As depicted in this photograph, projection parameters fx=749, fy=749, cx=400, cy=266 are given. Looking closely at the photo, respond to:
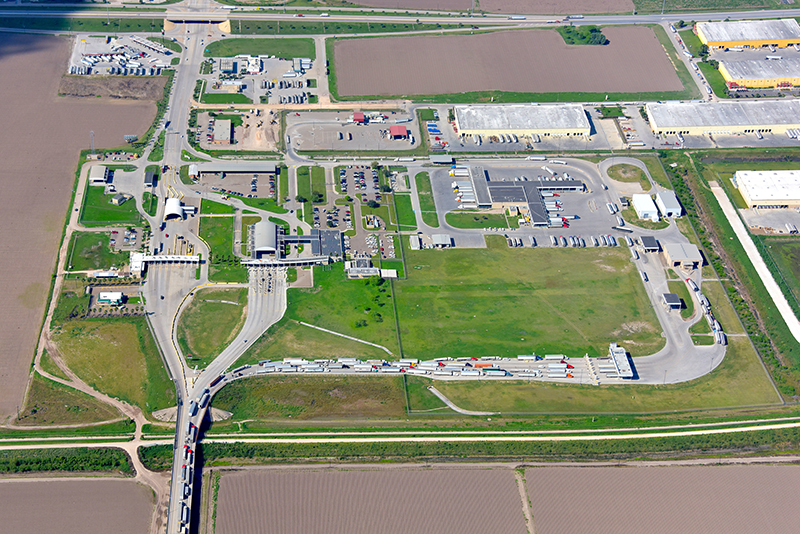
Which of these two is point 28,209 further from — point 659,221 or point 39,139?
point 659,221

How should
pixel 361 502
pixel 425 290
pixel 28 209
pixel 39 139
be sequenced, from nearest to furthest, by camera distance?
pixel 361 502 → pixel 425 290 → pixel 28 209 → pixel 39 139

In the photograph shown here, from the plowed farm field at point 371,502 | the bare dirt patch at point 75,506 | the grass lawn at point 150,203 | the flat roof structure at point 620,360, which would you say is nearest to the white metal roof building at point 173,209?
the grass lawn at point 150,203

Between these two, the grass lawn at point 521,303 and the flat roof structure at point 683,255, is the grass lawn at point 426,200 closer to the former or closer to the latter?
the grass lawn at point 521,303

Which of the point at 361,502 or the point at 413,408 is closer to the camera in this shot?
the point at 361,502

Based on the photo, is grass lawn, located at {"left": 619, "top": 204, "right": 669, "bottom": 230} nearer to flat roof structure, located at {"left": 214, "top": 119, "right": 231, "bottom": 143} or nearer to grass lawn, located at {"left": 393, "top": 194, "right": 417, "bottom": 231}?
grass lawn, located at {"left": 393, "top": 194, "right": 417, "bottom": 231}

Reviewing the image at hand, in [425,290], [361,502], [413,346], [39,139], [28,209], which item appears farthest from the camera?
[39,139]

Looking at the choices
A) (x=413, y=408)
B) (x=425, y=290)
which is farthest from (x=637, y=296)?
(x=413, y=408)

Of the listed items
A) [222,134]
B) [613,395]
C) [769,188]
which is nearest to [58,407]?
[222,134]
